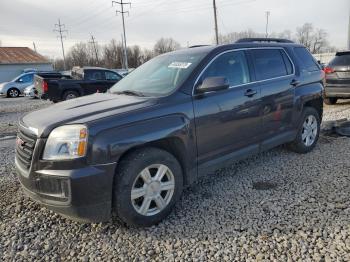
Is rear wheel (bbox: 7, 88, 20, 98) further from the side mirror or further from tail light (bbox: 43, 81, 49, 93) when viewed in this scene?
the side mirror

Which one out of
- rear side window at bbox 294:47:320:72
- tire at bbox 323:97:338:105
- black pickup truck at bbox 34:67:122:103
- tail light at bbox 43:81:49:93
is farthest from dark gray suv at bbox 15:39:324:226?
tail light at bbox 43:81:49:93

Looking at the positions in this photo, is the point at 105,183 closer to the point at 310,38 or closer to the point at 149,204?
the point at 149,204

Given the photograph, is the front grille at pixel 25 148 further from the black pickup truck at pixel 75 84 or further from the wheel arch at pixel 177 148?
the black pickup truck at pixel 75 84

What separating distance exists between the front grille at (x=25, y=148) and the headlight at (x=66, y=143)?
23cm

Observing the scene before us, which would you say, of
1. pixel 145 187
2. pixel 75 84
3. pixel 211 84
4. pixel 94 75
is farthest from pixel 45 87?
pixel 145 187

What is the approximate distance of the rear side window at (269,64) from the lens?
429cm

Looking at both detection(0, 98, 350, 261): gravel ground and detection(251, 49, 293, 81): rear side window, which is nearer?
detection(0, 98, 350, 261): gravel ground

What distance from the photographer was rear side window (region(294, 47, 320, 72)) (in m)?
5.11

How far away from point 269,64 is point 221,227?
256 centimetres

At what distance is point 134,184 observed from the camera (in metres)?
3.00

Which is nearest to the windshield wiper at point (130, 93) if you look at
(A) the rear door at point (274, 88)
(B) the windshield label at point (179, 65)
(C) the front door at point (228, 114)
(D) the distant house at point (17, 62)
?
(B) the windshield label at point (179, 65)

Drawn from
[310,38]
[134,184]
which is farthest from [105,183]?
[310,38]

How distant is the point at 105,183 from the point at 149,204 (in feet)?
1.97

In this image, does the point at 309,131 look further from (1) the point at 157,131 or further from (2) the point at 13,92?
(2) the point at 13,92
